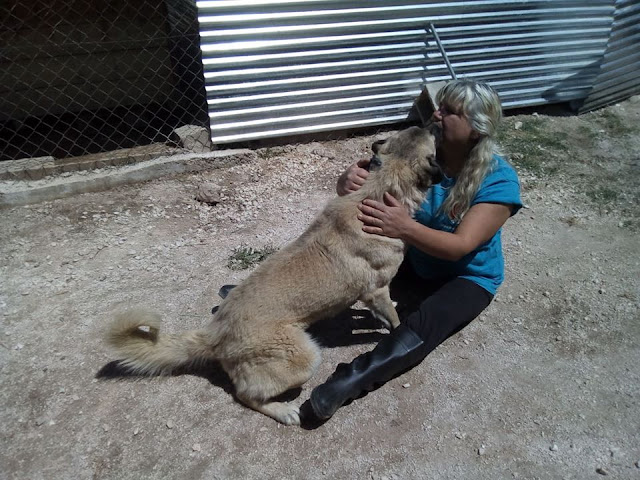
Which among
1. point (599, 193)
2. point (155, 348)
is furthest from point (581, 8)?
point (155, 348)

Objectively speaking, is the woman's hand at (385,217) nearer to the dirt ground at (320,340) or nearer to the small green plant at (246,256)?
the dirt ground at (320,340)

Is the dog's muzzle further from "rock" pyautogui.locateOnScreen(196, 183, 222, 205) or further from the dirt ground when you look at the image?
"rock" pyautogui.locateOnScreen(196, 183, 222, 205)

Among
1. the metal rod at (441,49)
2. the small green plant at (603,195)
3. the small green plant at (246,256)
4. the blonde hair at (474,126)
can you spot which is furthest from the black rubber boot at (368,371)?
the metal rod at (441,49)

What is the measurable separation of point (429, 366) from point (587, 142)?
15.1 ft

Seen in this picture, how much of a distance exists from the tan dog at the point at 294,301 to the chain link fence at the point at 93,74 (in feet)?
11.0

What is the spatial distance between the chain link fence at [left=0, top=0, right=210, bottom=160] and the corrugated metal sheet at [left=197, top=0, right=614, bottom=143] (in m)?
0.79

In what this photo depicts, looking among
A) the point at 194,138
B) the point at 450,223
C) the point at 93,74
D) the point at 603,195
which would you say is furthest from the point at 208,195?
the point at 603,195

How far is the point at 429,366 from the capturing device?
344 centimetres

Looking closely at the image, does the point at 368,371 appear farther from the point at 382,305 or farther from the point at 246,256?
the point at 246,256

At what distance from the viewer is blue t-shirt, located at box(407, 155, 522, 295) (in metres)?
3.16

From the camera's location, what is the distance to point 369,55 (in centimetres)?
583

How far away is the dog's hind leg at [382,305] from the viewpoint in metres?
3.24

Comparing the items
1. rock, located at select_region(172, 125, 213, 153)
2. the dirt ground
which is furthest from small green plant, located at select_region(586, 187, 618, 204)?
rock, located at select_region(172, 125, 213, 153)

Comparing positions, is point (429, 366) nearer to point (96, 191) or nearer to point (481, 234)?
point (481, 234)
